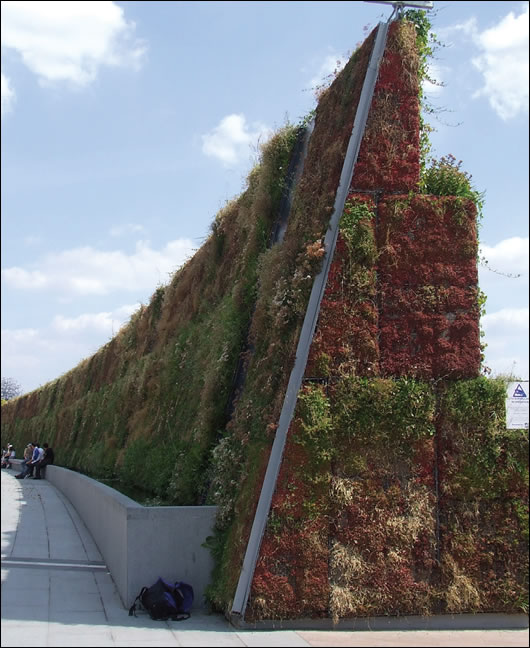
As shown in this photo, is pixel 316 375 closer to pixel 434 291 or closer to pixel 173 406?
pixel 434 291

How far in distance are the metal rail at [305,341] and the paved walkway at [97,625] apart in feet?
1.68

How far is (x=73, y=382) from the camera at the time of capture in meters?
26.2

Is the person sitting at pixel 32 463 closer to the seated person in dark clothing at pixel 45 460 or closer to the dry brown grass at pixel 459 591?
the seated person in dark clothing at pixel 45 460

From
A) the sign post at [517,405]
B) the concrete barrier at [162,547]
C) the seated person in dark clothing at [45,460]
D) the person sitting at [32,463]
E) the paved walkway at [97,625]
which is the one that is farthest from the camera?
the seated person in dark clothing at [45,460]

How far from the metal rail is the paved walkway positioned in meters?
0.51

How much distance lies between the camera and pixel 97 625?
6.70 meters

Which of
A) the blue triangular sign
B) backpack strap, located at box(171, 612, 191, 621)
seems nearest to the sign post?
the blue triangular sign

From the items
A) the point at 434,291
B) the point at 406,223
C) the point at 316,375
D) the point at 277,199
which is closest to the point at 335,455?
the point at 316,375

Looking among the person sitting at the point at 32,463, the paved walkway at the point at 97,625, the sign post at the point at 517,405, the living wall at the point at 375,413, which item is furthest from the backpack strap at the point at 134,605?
the person sitting at the point at 32,463

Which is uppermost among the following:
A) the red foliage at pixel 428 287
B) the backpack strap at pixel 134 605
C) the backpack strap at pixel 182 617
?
the red foliage at pixel 428 287

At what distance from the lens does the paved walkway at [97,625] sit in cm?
595

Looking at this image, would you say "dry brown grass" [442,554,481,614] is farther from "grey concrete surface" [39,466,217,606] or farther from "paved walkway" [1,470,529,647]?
"grey concrete surface" [39,466,217,606]

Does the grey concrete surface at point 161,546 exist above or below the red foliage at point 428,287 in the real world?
below

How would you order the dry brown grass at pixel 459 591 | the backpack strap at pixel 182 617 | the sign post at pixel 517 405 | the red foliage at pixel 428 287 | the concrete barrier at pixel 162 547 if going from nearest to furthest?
the backpack strap at pixel 182 617 → the dry brown grass at pixel 459 591 → the concrete barrier at pixel 162 547 → the sign post at pixel 517 405 → the red foliage at pixel 428 287
